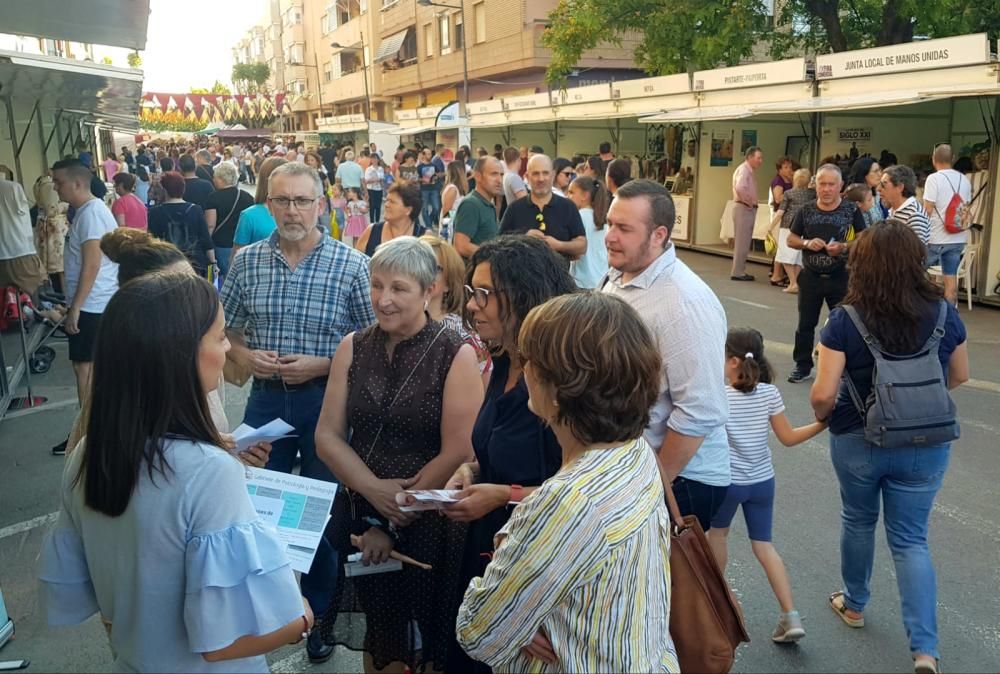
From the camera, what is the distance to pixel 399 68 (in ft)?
133

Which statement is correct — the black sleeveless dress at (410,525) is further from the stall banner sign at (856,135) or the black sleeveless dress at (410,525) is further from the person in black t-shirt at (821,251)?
the stall banner sign at (856,135)

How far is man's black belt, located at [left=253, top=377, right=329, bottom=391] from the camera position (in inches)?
136

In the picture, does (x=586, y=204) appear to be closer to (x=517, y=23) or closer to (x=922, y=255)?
(x=922, y=255)

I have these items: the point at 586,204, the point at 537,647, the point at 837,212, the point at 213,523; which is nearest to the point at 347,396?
the point at 213,523

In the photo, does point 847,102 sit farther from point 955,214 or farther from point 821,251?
point 821,251

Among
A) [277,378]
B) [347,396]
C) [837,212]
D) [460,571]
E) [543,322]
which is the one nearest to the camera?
[543,322]

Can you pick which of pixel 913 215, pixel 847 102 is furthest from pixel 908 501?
pixel 847 102

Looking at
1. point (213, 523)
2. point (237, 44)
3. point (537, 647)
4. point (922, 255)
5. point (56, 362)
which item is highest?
point (237, 44)

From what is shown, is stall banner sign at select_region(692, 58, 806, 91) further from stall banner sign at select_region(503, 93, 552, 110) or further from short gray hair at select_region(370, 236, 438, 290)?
short gray hair at select_region(370, 236, 438, 290)

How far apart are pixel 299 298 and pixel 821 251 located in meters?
5.11

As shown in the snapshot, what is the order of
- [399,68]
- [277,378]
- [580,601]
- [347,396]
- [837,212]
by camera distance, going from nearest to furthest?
[580,601] < [347,396] < [277,378] < [837,212] < [399,68]

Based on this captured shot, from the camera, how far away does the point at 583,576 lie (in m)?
1.50

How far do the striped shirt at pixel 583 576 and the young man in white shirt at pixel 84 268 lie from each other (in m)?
4.52

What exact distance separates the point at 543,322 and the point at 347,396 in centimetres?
122
